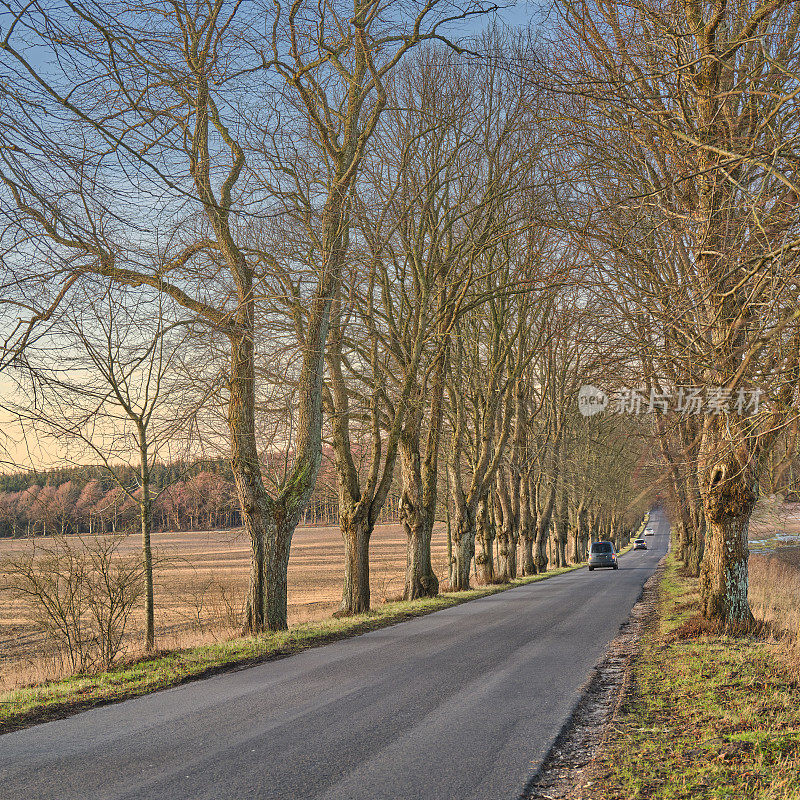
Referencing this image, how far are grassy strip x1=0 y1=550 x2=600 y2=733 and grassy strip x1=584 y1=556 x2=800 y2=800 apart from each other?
5203 millimetres

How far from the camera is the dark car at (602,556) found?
4131cm

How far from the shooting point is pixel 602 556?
1639 inches

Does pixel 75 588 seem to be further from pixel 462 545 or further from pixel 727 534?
pixel 462 545

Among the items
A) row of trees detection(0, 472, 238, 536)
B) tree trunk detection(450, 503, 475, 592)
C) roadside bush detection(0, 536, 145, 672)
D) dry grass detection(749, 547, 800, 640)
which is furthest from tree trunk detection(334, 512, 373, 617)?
dry grass detection(749, 547, 800, 640)

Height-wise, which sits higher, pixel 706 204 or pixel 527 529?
pixel 706 204

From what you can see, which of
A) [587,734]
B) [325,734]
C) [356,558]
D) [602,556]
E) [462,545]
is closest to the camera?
→ [325,734]

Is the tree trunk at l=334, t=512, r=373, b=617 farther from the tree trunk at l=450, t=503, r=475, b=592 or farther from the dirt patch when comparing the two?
the dirt patch

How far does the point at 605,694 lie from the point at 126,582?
763 centimetres

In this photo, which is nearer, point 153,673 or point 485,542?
point 153,673

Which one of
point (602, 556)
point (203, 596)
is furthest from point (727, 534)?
point (602, 556)

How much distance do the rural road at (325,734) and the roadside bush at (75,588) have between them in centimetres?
321

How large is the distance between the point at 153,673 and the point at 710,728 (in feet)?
21.4

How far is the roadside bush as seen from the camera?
34.7 feet

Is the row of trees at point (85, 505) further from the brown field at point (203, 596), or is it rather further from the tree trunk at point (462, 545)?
the tree trunk at point (462, 545)
